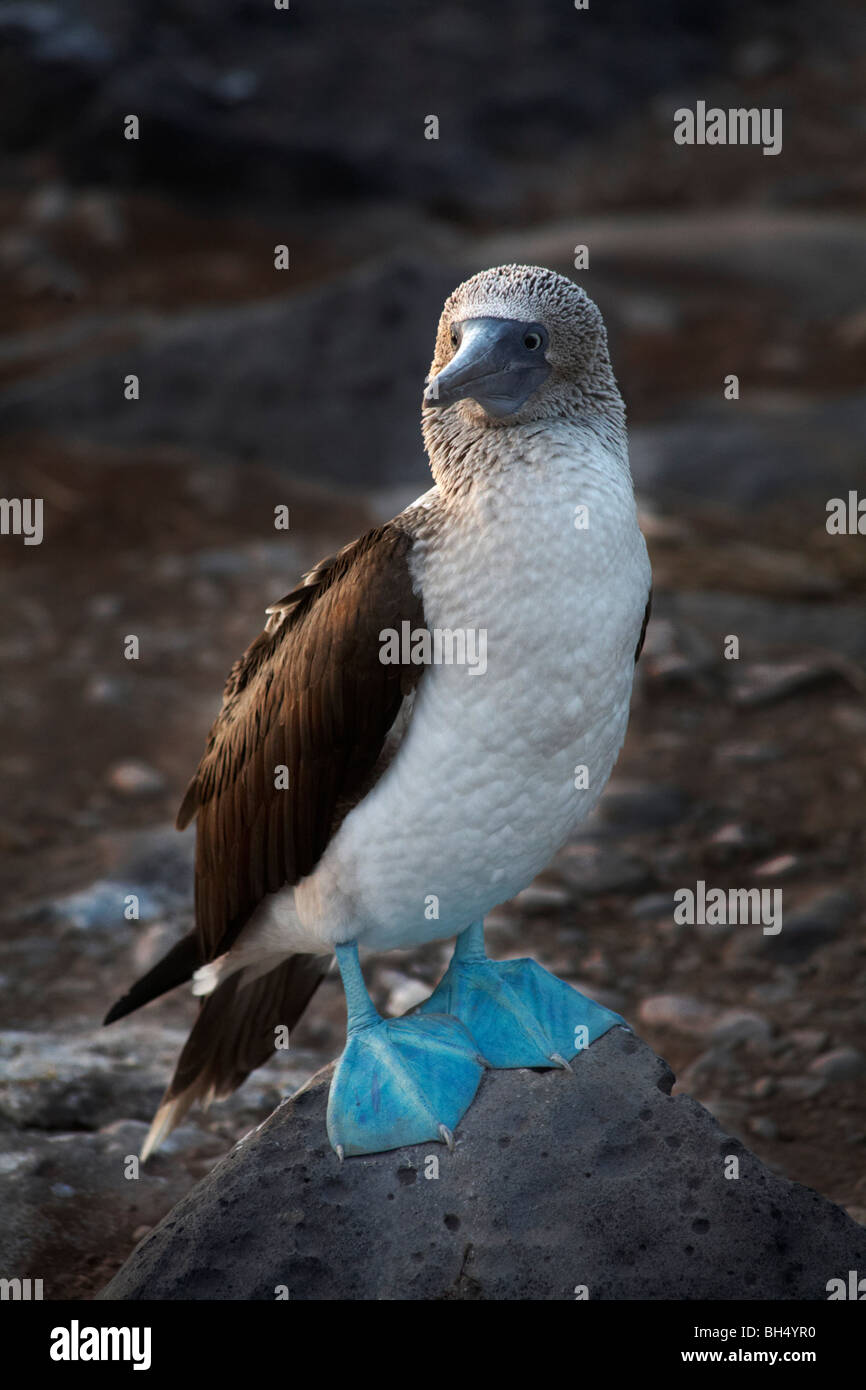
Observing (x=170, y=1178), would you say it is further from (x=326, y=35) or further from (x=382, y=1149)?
(x=326, y=35)

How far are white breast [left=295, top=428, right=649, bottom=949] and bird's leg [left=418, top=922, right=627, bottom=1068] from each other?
339 millimetres

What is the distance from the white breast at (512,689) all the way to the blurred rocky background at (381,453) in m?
1.30

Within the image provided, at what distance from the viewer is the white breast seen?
2803 mm

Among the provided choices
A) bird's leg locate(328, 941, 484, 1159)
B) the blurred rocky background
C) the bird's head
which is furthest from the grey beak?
the blurred rocky background

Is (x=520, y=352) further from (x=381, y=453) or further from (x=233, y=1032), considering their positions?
(x=381, y=453)

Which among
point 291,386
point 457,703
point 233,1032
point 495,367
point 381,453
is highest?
point 291,386

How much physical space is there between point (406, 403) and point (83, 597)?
94.6 inches

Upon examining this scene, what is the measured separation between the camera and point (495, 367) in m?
2.80

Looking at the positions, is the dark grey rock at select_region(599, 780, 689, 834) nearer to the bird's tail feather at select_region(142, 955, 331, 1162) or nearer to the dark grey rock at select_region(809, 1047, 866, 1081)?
the dark grey rock at select_region(809, 1047, 866, 1081)

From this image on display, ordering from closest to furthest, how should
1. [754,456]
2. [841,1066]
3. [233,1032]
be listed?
[233,1032]
[841,1066]
[754,456]

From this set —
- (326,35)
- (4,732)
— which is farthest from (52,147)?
(4,732)

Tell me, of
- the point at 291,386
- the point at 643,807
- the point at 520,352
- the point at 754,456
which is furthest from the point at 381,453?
the point at 520,352

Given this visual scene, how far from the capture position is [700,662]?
20.7 feet

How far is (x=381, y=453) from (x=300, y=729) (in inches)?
219
